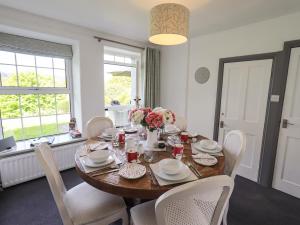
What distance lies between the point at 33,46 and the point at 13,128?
1219 mm

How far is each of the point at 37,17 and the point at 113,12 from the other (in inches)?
41.0

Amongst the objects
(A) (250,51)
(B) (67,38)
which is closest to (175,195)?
(A) (250,51)

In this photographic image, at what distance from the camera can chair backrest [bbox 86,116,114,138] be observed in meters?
2.11

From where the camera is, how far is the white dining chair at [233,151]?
1509 millimetres

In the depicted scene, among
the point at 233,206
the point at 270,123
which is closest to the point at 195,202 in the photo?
the point at 233,206

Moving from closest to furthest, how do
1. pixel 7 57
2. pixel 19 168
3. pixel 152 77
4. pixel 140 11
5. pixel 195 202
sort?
pixel 195 202, pixel 140 11, pixel 19 168, pixel 7 57, pixel 152 77

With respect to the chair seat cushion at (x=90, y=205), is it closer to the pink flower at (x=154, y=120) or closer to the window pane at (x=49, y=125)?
the pink flower at (x=154, y=120)

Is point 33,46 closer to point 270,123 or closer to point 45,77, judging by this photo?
point 45,77

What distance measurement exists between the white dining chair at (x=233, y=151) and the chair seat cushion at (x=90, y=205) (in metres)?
1.02

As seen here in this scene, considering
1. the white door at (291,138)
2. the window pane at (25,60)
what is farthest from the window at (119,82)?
the white door at (291,138)

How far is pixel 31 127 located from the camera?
2596 mm

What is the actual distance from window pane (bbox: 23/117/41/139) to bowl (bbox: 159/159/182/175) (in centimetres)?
235

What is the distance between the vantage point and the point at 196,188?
0.78 m

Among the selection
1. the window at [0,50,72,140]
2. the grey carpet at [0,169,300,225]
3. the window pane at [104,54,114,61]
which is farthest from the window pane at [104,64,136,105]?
the grey carpet at [0,169,300,225]
